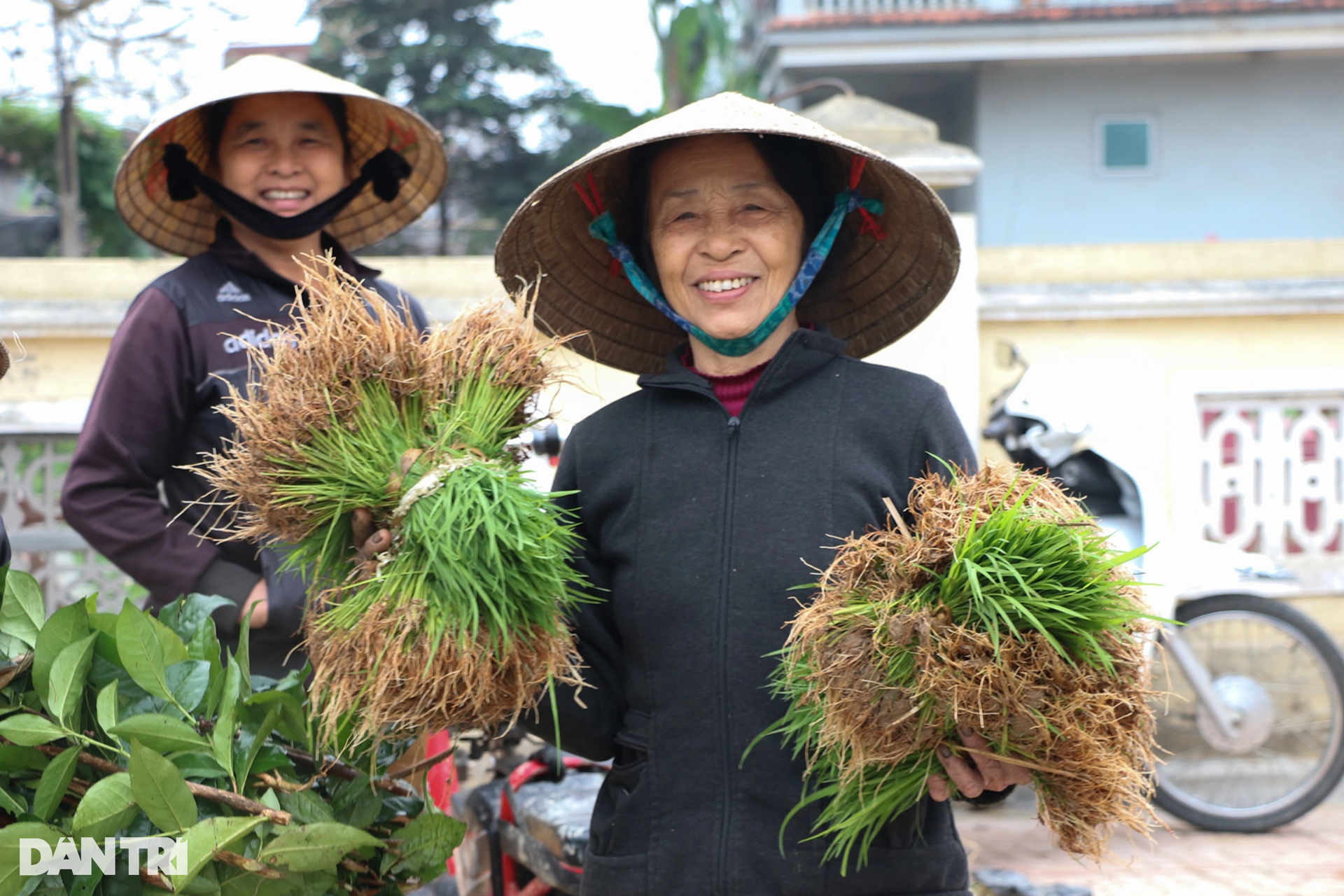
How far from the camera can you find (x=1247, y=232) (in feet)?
46.5

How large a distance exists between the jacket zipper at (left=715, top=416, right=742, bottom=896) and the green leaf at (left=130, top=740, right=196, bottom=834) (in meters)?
0.68

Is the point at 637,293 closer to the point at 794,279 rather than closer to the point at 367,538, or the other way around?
the point at 794,279

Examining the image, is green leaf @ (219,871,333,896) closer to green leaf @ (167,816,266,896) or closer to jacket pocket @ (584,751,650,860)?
green leaf @ (167,816,266,896)

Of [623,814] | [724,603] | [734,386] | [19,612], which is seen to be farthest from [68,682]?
[734,386]

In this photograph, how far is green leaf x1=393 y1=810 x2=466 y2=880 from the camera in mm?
1679

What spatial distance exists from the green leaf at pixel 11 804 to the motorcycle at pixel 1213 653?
3.18 metres

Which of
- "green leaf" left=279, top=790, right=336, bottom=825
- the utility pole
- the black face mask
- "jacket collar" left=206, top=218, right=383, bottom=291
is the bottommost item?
"green leaf" left=279, top=790, right=336, bottom=825

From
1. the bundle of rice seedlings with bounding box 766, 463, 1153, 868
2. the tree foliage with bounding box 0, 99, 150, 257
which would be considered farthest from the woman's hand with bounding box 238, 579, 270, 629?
the tree foliage with bounding box 0, 99, 150, 257

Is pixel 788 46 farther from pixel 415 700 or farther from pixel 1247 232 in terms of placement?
pixel 415 700

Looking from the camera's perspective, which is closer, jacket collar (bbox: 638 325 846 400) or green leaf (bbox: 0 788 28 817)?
green leaf (bbox: 0 788 28 817)

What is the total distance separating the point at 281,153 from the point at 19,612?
4.00 feet

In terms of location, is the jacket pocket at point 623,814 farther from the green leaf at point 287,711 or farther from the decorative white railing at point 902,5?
the decorative white railing at point 902,5

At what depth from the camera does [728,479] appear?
174cm

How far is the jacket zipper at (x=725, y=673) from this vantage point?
5.30 feet
